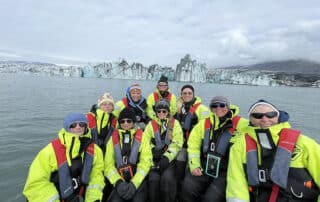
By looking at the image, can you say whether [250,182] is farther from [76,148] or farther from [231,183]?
[76,148]

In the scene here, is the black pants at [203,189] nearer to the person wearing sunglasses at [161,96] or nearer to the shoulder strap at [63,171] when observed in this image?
the shoulder strap at [63,171]

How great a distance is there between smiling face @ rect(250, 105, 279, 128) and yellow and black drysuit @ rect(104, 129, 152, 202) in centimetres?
142

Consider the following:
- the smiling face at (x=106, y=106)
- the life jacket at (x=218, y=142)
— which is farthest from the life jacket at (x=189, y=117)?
the smiling face at (x=106, y=106)

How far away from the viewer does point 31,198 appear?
2.13 m

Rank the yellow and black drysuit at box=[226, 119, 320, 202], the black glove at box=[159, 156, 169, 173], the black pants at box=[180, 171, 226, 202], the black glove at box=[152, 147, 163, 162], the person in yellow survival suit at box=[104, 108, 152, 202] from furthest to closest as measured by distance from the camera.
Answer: the black glove at box=[152, 147, 163, 162] < the black glove at box=[159, 156, 169, 173] < the person in yellow survival suit at box=[104, 108, 152, 202] < the black pants at box=[180, 171, 226, 202] < the yellow and black drysuit at box=[226, 119, 320, 202]

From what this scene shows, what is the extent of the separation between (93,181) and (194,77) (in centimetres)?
7573

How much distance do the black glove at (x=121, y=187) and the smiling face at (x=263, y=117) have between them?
5.35ft

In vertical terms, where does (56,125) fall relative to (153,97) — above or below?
below

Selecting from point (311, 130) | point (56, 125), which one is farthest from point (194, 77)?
point (56, 125)

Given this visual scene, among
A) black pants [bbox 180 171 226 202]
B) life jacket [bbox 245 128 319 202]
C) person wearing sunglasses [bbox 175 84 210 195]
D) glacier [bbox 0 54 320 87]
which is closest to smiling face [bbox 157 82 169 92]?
person wearing sunglasses [bbox 175 84 210 195]

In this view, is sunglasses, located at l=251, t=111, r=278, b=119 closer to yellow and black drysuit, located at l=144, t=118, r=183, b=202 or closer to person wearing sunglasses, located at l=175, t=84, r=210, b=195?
yellow and black drysuit, located at l=144, t=118, r=183, b=202

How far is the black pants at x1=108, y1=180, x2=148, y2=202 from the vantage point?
8.35ft

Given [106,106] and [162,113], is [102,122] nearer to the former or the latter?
[106,106]

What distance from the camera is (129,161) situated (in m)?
2.75
